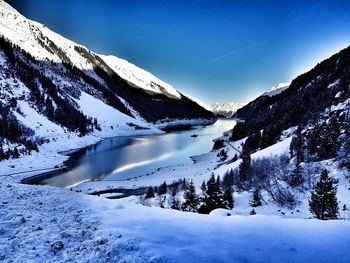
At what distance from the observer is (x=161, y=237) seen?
32.3 feet

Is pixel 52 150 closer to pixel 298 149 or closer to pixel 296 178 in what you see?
pixel 298 149

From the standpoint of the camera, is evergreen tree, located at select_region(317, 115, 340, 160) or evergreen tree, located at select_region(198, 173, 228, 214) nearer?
evergreen tree, located at select_region(198, 173, 228, 214)

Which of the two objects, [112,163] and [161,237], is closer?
[161,237]

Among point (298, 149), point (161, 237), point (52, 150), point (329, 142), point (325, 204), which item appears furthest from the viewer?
point (52, 150)

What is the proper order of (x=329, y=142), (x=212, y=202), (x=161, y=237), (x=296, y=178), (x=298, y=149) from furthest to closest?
(x=298, y=149) < (x=329, y=142) < (x=296, y=178) < (x=212, y=202) < (x=161, y=237)

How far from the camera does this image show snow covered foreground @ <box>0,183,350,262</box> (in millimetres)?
8820

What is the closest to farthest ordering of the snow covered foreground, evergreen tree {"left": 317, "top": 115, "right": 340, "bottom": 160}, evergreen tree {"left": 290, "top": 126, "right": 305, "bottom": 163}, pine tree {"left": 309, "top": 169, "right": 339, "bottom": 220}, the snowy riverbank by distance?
1. the snow covered foreground
2. pine tree {"left": 309, "top": 169, "right": 339, "bottom": 220}
3. evergreen tree {"left": 317, "top": 115, "right": 340, "bottom": 160}
4. evergreen tree {"left": 290, "top": 126, "right": 305, "bottom": 163}
5. the snowy riverbank

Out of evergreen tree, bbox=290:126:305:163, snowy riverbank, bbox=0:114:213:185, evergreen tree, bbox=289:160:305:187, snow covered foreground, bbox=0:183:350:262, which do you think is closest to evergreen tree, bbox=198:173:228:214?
evergreen tree, bbox=289:160:305:187

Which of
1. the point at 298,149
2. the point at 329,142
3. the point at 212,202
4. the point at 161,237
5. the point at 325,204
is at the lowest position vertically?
the point at 212,202

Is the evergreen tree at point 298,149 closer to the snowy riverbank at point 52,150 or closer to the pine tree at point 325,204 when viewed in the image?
the pine tree at point 325,204

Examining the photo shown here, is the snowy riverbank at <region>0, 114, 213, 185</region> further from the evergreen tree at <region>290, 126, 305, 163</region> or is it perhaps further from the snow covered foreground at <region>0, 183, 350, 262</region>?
the snow covered foreground at <region>0, 183, 350, 262</region>

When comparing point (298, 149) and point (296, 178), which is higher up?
point (298, 149)

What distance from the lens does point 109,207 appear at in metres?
13.9

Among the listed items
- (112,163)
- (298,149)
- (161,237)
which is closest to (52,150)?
(112,163)
